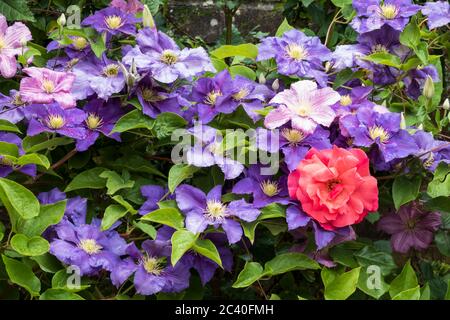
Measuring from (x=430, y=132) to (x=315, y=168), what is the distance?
0.29m

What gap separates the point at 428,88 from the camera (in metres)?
1.22

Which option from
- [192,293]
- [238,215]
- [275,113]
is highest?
[275,113]

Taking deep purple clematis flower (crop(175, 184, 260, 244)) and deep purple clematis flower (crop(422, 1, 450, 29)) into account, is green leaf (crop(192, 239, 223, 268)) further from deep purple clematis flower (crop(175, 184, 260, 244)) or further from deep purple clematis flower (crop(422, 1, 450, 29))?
deep purple clematis flower (crop(422, 1, 450, 29))

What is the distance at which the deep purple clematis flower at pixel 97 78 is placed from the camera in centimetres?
118

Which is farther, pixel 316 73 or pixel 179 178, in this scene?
pixel 316 73

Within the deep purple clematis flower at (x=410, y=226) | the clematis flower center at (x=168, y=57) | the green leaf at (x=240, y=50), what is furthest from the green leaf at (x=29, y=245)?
the deep purple clematis flower at (x=410, y=226)

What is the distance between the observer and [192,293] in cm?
121

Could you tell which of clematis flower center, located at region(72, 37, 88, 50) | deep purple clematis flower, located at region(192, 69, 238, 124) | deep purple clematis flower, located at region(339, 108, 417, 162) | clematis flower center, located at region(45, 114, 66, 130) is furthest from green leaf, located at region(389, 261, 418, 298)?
clematis flower center, located at region(72, 37, 88, 50)

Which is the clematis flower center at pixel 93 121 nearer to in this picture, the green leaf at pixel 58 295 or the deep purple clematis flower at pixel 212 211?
the deep purple clematis flower at pixel 212 211

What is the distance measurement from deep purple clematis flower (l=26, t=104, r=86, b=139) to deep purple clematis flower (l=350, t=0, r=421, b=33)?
21.6 inches

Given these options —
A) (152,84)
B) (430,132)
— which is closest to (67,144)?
(152,84)

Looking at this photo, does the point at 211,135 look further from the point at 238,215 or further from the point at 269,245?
the point at 269,245

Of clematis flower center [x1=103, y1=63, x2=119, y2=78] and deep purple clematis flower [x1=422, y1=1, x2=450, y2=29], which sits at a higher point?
deep purple clematis flower [x1=422, y1=1, x2=450, y2=29]

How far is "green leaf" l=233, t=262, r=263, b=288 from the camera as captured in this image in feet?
3.59
